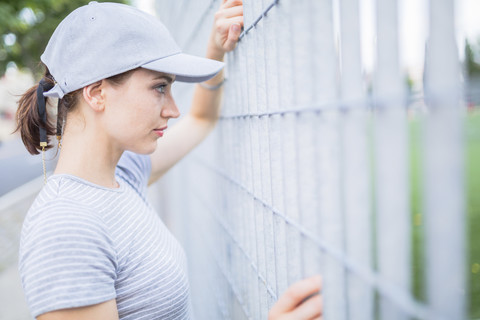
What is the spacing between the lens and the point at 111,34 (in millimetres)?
1335

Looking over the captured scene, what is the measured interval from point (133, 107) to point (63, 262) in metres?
Answer: 0.49

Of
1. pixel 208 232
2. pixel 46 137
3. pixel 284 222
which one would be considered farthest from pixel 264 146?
pixel 208 232

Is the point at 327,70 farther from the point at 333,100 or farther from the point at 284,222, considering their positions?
the point at 284,222

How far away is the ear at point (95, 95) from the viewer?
1363mm

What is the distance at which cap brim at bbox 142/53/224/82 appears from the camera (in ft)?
4.33

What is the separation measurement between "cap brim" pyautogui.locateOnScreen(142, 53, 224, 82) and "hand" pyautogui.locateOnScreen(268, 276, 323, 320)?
699 mm

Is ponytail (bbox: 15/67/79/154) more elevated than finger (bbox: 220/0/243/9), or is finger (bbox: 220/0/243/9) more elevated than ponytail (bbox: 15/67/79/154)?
finger (bbox: 220/0/243/9)

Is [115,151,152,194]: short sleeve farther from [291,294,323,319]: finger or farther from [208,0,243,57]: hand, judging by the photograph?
[291,294,323,319]: finger

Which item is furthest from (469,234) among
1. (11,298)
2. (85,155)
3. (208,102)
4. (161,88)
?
(85,155)

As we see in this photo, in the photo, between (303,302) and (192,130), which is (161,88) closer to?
(192,130)

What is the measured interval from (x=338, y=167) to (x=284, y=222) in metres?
0.33

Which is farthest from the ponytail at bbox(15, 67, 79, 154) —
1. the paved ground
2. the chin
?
the paved ground

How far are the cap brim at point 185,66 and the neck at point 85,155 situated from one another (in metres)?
0.30

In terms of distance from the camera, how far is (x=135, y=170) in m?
1.82
